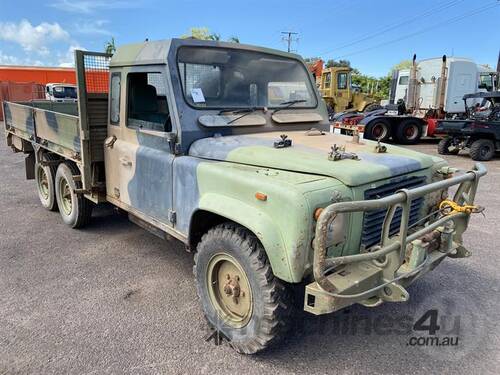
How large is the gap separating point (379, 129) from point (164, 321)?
41.4 ft

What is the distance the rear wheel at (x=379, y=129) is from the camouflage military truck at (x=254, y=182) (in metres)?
10.2

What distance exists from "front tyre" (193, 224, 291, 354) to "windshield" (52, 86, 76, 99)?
21.1 meters

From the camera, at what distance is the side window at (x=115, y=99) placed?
Answer: 411 centimetres

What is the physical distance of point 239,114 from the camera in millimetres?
3746

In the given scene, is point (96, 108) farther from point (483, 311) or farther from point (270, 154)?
point (483, 311)

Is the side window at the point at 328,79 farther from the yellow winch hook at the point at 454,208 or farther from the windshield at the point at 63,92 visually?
the yellow winch hook at the point at 454,208

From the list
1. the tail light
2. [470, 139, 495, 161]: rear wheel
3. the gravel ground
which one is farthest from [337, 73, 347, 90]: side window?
the gravel ground

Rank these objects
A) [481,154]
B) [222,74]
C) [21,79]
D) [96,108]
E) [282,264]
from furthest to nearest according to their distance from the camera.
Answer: [21,79] → [481,154] → [96,108] → [222,74] → [282,264]

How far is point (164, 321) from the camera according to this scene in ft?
10.9

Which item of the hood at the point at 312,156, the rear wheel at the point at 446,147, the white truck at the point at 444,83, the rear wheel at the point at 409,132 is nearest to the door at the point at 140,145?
the hood at the point at 312,156

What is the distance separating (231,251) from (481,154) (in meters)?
11.2

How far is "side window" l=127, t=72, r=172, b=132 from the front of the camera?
12.2ft

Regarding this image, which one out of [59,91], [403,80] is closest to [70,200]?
[403,80]

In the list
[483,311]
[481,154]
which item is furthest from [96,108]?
[481,154]
